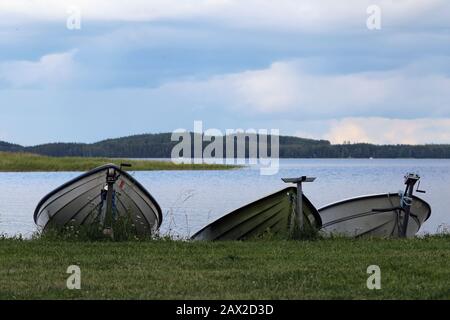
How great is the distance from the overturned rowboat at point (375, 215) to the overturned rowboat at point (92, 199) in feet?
10.6

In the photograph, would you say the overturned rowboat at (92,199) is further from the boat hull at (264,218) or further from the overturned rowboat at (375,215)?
the overturned rowboat at (375,215)

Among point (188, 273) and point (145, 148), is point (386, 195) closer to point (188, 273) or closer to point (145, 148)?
point (188, 273)

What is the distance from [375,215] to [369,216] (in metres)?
0.12

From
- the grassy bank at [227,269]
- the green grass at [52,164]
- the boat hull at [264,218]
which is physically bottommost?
the grassy bank at [227,269]

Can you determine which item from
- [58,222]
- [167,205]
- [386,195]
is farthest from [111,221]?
[167,205]

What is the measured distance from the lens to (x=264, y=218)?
42.7ft

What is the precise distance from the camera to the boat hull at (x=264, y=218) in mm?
12875

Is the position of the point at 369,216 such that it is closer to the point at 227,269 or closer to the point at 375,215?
the point at 375,215

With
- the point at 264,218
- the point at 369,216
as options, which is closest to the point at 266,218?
→ the point at 264,218

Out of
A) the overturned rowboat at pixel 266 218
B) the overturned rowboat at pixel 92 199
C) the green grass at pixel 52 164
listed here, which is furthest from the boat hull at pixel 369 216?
the green grass at pixel 52 164

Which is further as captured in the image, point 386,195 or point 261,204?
point 386,195

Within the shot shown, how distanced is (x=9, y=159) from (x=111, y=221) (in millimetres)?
54462

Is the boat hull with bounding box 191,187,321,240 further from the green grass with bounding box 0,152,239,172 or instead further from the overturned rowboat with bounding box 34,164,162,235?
the green grass with bounding box 0,152,239,172
